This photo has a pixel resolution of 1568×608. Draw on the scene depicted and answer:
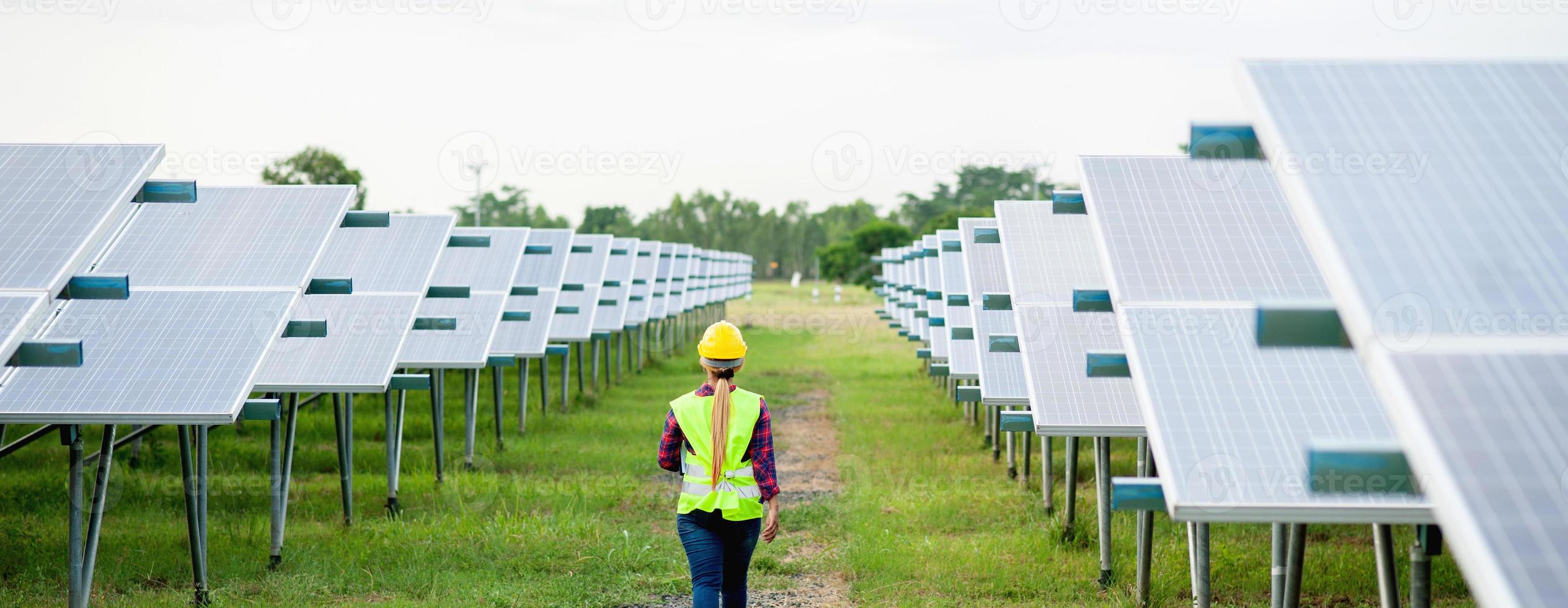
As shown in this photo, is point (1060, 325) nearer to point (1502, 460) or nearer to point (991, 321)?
point (991, 321)

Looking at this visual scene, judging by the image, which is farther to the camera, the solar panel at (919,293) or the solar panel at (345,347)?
the solar panel at (919,293)

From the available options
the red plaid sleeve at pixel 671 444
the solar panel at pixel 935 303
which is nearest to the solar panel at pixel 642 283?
the solar panel at pixel 935 303

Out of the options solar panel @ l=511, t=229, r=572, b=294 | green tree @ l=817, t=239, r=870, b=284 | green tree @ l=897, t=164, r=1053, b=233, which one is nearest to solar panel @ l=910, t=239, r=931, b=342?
solar panel @ l=511, t=229, r=572, b=294

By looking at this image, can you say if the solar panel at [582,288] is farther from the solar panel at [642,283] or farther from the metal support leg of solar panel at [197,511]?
the metal support leg of solar panel at [197,511]

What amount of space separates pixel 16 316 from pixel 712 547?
2.51m

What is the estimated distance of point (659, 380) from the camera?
20.6 m

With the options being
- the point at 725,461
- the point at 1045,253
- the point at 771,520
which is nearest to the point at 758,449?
the point at 725,461

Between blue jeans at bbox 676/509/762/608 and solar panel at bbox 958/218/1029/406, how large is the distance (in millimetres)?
1973

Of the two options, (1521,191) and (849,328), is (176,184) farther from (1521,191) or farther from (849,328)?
(849,328)

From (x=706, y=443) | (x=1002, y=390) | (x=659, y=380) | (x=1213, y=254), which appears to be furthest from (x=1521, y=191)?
(x=659, y=380)

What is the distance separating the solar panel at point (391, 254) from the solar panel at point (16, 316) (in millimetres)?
4724

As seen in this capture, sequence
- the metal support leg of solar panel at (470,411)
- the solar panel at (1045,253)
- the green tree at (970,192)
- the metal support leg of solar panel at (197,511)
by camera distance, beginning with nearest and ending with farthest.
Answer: the metal support leg of solar panel at (197,511), the solar panel at (1045,253), the metal support leg of solar panel at (470,411), the green tree at (970,192)

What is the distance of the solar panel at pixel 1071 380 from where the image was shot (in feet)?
20.1

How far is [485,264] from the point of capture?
12.8 meters
